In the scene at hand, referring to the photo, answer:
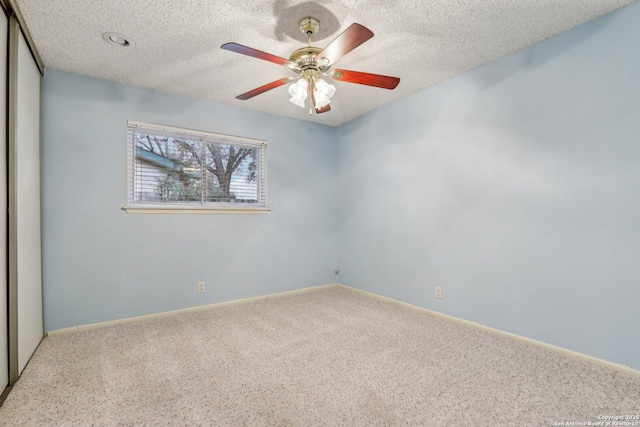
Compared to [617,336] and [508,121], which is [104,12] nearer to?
[508,121]

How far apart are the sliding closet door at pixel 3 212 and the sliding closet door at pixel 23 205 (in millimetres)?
38

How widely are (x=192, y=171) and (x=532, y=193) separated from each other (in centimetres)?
336

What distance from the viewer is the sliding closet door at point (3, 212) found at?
5.87ft

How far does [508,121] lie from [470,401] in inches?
86.6

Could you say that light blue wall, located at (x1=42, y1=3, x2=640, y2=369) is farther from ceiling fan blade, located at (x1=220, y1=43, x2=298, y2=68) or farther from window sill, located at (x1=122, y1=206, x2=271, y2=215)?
ceiling fan blade, located at (x1=220, y1=43, x2=298, y2=68)

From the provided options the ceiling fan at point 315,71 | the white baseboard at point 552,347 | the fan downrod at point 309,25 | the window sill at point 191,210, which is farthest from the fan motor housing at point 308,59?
the white baseboard at point 552,347

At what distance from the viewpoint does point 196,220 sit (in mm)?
3441

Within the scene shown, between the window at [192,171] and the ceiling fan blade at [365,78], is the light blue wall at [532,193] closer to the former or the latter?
the ceiling fan blade at [365,78]

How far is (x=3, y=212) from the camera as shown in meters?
1.86

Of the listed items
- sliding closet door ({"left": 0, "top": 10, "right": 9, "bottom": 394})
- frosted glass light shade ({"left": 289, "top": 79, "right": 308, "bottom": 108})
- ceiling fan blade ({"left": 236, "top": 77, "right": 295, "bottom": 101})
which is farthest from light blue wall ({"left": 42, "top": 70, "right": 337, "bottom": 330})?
frosted glass light shade ({"left": 289, "top": 79, "right": 308, "bottom": 108})

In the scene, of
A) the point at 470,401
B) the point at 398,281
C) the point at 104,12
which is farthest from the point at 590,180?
the point at 104,12

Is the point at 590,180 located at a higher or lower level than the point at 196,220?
higher

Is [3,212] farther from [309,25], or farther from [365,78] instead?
[365,78]

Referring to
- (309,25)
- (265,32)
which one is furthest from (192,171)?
(309,25)
